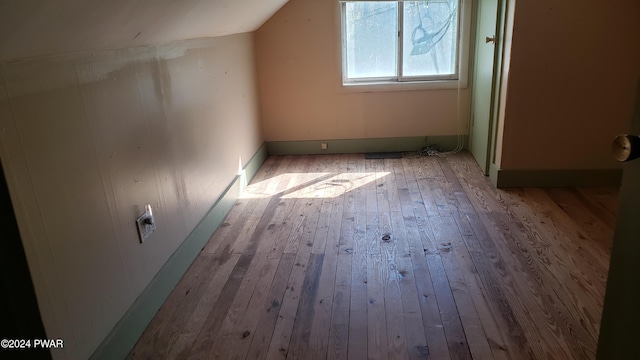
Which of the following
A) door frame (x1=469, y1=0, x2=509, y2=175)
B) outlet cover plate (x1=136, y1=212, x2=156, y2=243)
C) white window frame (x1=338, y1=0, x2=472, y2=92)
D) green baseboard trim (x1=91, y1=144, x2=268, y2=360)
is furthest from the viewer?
white window frame (x1=338, y1=0, x2=472, y2=92)

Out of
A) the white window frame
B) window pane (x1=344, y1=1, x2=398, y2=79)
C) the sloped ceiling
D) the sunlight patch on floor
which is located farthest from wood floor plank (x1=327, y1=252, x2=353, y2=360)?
window pane (x1=344, y1=1, x2=398, y2=79)

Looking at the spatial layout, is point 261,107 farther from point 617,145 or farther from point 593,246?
point 617,145

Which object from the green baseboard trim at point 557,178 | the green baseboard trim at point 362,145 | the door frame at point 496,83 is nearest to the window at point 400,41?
→ the green baseboard trim at point 362,145

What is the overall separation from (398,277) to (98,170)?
4.59 feet

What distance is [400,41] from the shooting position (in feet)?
13.5

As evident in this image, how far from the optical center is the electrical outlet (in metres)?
1.91

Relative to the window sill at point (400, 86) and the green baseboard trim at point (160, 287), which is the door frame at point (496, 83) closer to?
the window sill at point (400, 86)

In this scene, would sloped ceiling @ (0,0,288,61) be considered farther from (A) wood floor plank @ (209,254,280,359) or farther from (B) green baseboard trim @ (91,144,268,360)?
(A) wood floor plank @ (209,254,280,359)

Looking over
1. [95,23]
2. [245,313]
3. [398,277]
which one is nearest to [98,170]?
[95,23]

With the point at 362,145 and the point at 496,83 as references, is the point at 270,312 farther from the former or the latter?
the point at 362,145

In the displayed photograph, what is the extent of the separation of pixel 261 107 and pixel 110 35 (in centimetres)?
267

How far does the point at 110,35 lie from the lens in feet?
5.44

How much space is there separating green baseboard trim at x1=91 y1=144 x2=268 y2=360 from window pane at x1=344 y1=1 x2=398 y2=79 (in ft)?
5.74

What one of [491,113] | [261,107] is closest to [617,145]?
[491,113]
